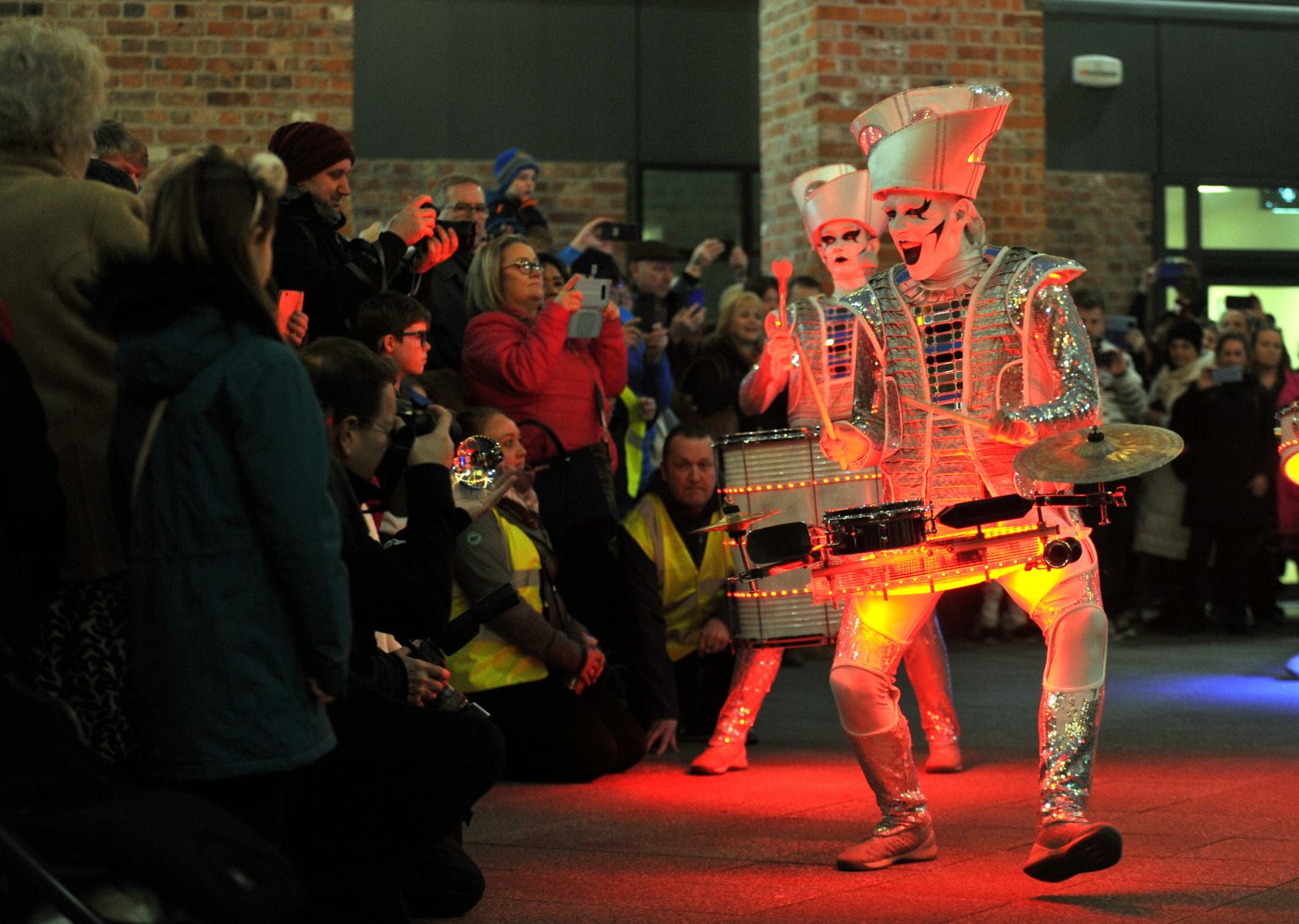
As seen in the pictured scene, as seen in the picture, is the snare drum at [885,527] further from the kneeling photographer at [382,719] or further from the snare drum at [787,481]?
the snare drum at [787,481]

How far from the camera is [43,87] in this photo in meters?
3.59

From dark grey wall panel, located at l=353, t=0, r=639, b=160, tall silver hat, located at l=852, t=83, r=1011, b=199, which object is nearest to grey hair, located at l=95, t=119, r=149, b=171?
tall silver hat, located at l=852, t=83, r=1011, b=199

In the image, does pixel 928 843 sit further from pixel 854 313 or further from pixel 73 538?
pixel 73 538

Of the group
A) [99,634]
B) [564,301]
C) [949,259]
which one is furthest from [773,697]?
[99,634]

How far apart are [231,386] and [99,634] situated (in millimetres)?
544

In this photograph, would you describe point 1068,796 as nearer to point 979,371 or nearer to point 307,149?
point 979,371

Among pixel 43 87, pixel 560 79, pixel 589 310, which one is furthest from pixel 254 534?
pixel 560 79

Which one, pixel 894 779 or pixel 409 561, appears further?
pixel 894 779

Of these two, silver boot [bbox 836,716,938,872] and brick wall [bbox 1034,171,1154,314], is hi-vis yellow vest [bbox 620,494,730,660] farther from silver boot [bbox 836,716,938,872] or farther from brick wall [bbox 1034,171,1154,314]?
brick wall [bbox 1034,171,1154,314]

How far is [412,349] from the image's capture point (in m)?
5.52

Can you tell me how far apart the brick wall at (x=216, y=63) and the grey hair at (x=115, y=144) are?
412cm

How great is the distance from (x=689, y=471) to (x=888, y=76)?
4117mm

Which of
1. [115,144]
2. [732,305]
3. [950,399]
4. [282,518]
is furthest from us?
[732,305]

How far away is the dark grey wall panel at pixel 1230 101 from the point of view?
14703 mm
